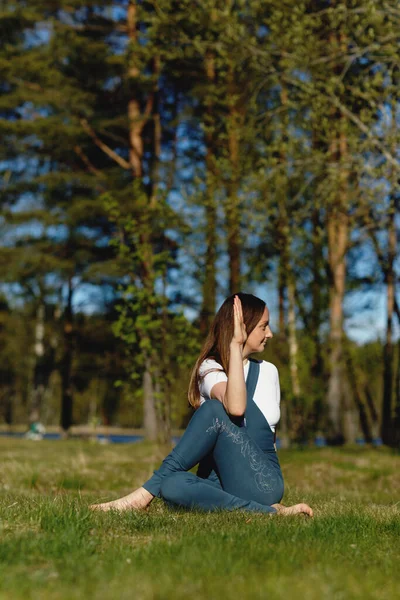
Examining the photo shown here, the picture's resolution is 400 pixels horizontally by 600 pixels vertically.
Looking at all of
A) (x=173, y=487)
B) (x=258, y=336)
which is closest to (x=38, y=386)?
(x=258, y=336)

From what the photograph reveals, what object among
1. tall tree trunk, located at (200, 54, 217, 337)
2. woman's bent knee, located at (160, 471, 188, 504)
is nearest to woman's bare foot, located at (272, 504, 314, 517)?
woman's bent knee, located at (160, 471, 188, 504)

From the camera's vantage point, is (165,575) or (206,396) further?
(206,396)

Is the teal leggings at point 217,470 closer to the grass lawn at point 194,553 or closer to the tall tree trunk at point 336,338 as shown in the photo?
the grass lawn at point 194,553

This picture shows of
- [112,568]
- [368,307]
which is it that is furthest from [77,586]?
[368,307]

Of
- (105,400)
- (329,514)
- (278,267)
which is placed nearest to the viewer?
(329,514)

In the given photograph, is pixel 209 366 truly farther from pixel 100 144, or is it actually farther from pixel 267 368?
pixel 100 144

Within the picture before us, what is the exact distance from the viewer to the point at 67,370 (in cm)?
3117

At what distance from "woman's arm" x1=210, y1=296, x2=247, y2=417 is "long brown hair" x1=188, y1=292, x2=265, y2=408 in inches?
3.0

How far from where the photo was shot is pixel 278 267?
1756 cm

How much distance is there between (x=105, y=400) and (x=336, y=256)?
56059 millimetres

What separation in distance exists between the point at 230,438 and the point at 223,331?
2.40 feet

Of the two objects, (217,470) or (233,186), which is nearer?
(217,470)

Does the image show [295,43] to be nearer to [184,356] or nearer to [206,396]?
[184,356]

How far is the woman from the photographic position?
5094mm
